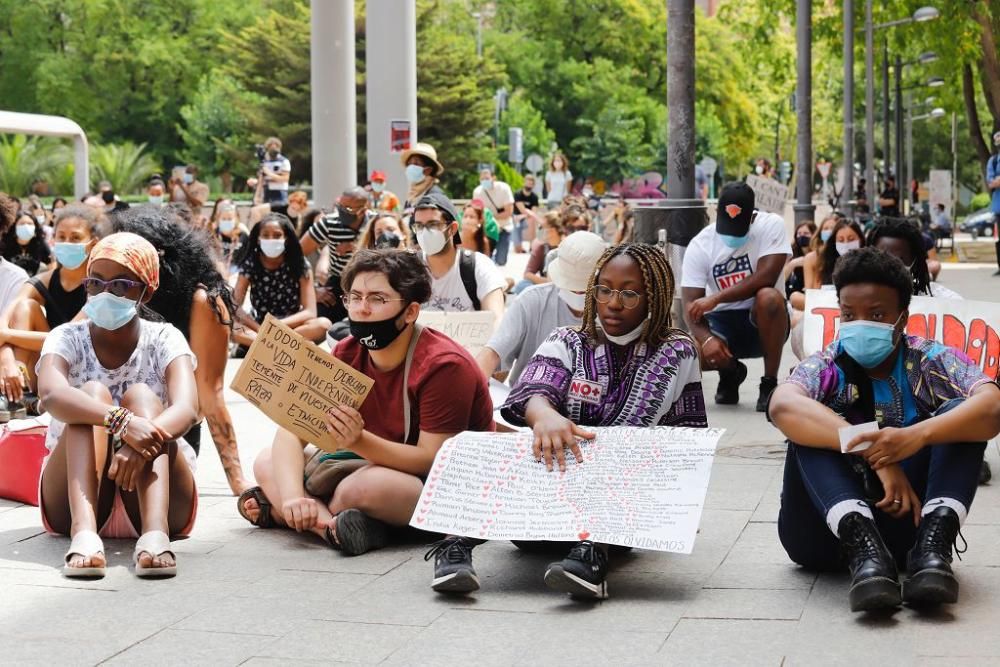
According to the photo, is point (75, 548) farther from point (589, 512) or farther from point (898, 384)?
point (898, 384)

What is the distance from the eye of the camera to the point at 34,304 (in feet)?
30.2

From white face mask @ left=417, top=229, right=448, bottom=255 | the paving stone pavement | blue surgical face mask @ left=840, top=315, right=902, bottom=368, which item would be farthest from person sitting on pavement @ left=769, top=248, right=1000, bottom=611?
white face mask @ left=417, top=229, right=448, bottom=255

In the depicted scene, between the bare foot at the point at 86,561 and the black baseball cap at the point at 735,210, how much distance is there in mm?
5451

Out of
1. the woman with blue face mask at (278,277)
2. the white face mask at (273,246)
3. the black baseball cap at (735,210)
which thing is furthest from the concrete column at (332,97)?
the black baseball cap at (735,210)

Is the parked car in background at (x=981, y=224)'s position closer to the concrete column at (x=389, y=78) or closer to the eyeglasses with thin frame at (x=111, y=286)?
the concrete column at (x=389, y=78)

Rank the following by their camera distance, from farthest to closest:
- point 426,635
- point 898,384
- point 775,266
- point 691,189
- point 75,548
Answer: point 691,189, point 775,266, point 75,548, point 898,384, point 426,635

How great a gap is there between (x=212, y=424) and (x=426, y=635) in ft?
9.13

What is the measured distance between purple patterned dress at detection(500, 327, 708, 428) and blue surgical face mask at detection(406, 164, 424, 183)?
8860mm

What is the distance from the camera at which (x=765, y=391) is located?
10539 mm

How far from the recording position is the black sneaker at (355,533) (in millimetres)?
6164

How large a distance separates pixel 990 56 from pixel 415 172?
1971 centimetres

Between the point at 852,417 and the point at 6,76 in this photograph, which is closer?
the point at 852,417

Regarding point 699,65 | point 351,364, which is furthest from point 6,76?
point 351,364

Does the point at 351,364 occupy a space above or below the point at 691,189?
below
